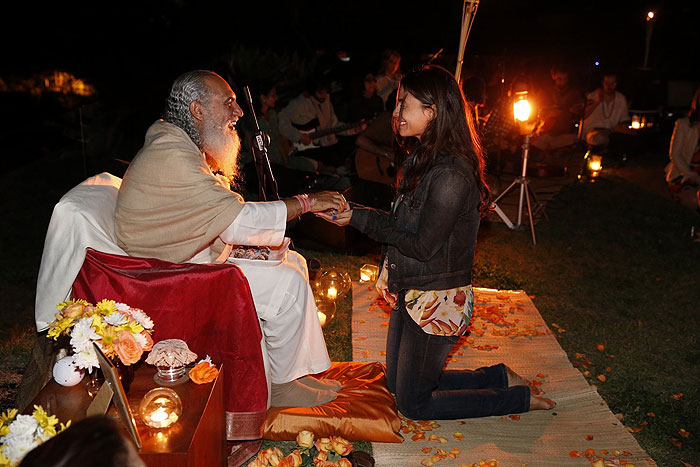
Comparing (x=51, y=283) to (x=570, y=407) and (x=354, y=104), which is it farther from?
(x=354, y=104)

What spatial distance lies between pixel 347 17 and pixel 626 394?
13.3 meters

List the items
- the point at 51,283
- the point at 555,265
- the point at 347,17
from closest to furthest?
the point at 51,283 < the point at 555,265 < the point at 347,17

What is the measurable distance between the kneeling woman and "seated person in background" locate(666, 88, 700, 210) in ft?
16.6

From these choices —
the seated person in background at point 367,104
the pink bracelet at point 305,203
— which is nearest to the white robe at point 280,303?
the pink bracelet at point 305,203

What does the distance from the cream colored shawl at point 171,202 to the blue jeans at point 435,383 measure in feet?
3.62

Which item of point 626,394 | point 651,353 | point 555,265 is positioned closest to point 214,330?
point 626,394

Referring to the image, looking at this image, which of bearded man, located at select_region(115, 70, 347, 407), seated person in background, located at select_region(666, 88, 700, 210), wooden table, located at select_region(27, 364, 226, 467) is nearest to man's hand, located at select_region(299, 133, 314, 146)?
seated person in background, located at select_region(666, 88, 700, 210)

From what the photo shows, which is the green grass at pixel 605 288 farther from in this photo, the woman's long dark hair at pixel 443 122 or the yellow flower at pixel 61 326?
the woman's long dark hair at pixel 443 122

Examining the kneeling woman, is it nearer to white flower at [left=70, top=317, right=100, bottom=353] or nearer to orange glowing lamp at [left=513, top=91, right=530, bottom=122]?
white flower at [left=70, top=317, right=100, bottom=353]

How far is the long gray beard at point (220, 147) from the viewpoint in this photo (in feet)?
10.5

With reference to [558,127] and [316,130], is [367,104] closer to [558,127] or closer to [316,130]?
[316,130]

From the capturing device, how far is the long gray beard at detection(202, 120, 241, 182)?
10.5ft

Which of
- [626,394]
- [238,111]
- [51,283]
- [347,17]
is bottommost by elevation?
[626,394]

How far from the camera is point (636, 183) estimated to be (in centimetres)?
995
